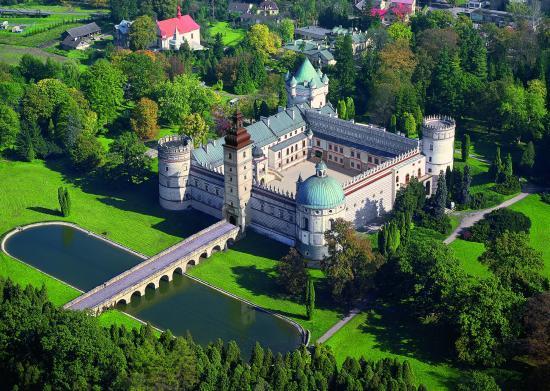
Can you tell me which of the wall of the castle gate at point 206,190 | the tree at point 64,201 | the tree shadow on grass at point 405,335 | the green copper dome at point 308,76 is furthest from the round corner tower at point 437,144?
the tree at point 64,201

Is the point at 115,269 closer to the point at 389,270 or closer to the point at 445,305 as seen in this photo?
the point at 389,270

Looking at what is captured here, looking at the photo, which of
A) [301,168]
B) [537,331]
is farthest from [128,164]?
[537,331]

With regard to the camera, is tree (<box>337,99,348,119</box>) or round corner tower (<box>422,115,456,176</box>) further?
tree (<box>337,99,348,119</box>)

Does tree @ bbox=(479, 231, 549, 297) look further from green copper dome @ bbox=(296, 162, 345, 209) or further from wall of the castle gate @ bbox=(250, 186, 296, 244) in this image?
wall of the castle gate @ bbox=(250, 186, 296, 244)

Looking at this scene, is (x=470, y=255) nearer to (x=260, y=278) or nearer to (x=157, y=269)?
(x=260, y=278)

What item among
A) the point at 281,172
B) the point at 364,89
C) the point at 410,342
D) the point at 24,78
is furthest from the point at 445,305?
the point at 24,78

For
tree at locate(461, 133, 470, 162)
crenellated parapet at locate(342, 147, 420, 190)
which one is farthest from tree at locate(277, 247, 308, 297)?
tree at locate(461, 133, 470, 162)
